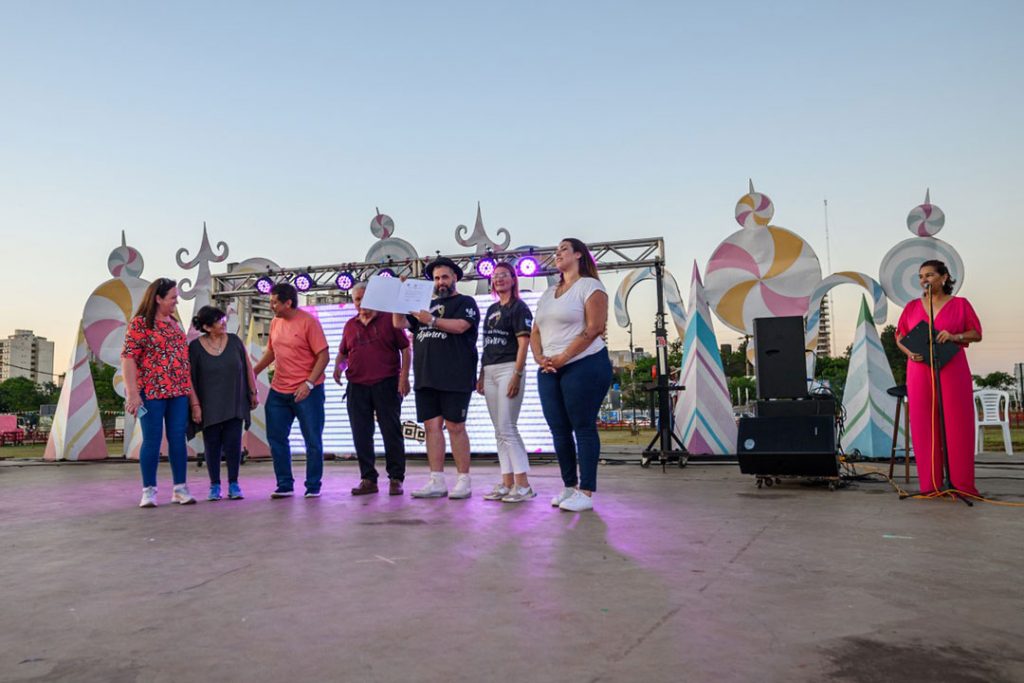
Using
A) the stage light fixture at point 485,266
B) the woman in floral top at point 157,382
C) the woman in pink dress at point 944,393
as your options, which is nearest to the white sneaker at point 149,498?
the woman in floral top at point 157,382

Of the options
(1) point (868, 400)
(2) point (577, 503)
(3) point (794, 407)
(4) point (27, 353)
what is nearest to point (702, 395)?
(1) point (868, 400)

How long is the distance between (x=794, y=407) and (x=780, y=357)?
48cm

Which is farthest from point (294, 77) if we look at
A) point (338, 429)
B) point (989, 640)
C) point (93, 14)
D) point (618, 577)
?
point (989, 640)

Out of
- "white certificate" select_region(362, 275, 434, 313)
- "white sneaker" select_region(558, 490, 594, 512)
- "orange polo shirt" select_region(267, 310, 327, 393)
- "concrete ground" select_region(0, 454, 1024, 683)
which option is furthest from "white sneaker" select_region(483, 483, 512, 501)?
"orange polo shirt" select_region(267, 310, 327, 393)

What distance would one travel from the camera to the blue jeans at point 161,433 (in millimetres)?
4504

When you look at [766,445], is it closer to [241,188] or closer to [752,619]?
[752,619]

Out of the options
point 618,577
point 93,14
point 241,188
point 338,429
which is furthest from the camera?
point 241,188

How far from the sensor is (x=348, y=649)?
159cm

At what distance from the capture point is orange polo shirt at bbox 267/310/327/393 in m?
5.00

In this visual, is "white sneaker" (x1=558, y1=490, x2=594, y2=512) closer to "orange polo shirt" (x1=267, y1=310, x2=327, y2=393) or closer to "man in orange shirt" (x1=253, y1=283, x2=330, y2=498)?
"man in orange shirt" (x1=253, y1=283, x2=330, y2=498)

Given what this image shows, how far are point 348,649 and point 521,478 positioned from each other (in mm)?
3043

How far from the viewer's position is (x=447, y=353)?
15.2ft

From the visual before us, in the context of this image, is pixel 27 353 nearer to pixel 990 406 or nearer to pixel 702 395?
pixel 702 395

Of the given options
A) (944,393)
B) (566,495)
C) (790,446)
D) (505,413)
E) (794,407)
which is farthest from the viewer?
(794,407)
